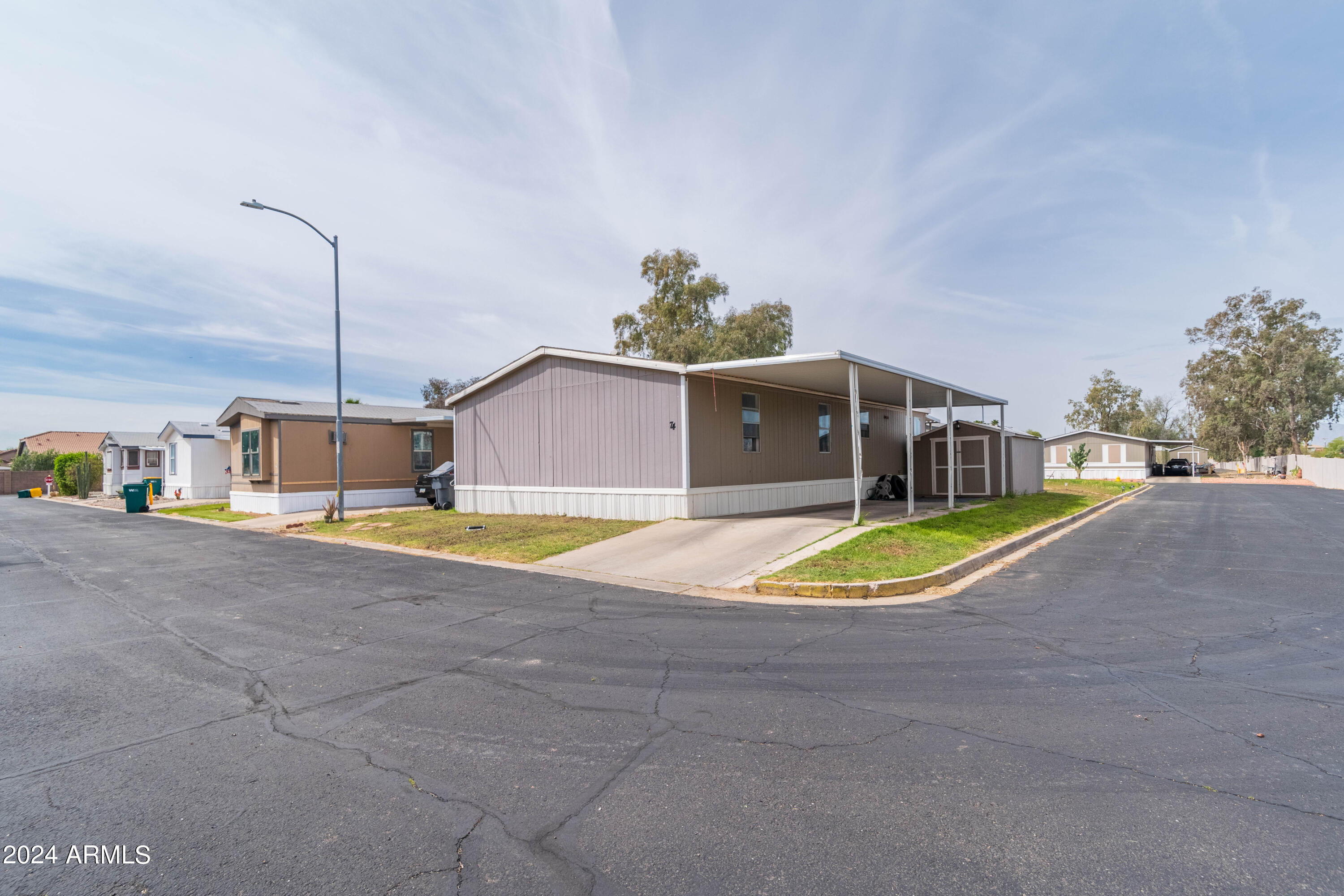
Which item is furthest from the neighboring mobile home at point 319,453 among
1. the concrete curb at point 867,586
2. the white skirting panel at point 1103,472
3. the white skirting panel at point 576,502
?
the white skirting panel at point 1103,472

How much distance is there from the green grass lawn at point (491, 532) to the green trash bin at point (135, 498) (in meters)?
13.5

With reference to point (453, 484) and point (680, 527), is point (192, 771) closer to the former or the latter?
point (680, 527)

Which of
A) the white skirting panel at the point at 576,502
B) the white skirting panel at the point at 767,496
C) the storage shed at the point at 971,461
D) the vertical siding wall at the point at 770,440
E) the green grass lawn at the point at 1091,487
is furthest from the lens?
the green grass lawn at the point at 1091,487

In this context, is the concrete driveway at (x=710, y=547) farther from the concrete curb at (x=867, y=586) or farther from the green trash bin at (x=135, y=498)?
the green trash bin at (x=135, y=498)

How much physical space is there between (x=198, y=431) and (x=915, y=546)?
114 feet

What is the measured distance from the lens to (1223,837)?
282 centimetres

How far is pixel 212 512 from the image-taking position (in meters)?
23.7

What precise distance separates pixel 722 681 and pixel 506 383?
49.3 feet

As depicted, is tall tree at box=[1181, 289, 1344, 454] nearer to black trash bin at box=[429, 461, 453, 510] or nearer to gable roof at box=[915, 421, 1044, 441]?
gable roof at box=[915, 421, 1044, 441]

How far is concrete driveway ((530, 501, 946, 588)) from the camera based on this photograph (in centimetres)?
962

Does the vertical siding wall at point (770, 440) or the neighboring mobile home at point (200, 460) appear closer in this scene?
the vertical siding wall at point (770, 440)

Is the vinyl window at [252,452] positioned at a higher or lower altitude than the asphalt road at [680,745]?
higher

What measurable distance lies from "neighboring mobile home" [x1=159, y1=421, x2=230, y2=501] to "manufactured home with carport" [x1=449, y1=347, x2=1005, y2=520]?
19.5 metres

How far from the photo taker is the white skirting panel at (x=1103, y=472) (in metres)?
47.7
